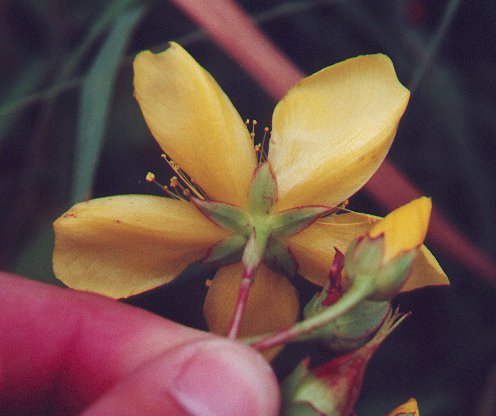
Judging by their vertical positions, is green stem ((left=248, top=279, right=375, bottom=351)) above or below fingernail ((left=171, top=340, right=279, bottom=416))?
above

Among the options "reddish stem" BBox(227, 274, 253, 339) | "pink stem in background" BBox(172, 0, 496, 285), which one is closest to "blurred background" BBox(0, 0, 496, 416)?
"pink stem in background" BBox(172, 0, 496, 285)

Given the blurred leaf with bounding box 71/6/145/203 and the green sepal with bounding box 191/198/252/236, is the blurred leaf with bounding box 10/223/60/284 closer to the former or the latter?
the blurred leaf with bounding box 71/6/145/203

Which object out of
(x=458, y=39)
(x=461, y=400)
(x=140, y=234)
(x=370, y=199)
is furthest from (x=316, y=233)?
(x=458, y=39)

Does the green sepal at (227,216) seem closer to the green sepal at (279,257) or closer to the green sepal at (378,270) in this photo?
the green sepal at (279,257)

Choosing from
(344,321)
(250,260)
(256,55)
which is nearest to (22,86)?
(256,55)

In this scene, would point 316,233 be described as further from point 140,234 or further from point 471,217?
point 471,217

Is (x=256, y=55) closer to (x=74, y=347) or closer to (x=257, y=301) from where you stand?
(x=257, y=301)

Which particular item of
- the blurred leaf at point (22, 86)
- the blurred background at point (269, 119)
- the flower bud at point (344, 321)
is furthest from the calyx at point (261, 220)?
the blurred leaf at point (22, 86)
